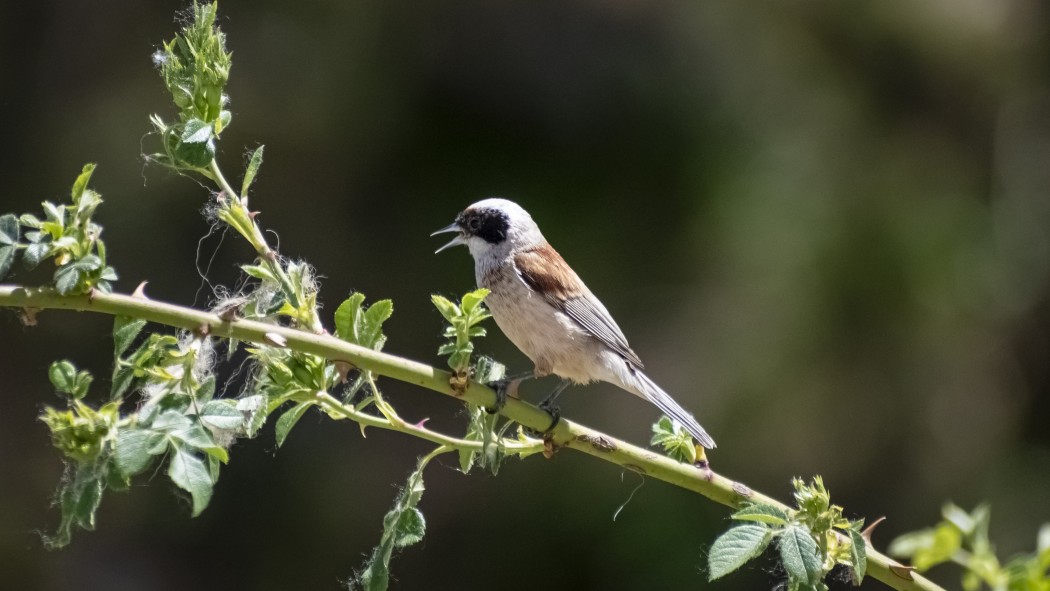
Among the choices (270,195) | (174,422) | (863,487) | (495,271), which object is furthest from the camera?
(270,195)

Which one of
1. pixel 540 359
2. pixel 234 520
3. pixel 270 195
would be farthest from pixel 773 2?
pixel 234 520

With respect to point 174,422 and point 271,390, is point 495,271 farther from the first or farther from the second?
point 174,422

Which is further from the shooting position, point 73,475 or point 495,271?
point 495,271

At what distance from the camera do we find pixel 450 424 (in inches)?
233

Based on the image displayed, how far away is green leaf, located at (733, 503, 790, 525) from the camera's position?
57.7 inches

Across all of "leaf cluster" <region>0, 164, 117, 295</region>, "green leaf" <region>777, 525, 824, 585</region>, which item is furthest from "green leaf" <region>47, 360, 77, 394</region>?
"green leaf" <region>777, 525, 824, 585</region>

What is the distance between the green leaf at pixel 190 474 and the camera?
4.03 feet

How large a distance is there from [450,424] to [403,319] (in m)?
0.71

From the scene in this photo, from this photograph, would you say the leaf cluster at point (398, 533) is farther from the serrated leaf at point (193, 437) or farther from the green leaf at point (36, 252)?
the green leaf at point (36, 252)

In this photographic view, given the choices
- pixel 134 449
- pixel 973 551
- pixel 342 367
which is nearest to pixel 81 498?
pixel 134 449

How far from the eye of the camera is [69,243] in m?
1.35

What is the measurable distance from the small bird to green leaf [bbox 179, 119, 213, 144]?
1373 millimetres

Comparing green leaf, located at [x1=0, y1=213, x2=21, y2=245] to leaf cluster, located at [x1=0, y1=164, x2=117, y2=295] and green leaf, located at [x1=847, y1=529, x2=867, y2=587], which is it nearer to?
leaf cluster, located at [x1=0, y1=164, x2=117, y2=295]

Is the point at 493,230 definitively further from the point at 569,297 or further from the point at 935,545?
the point at 935,545
